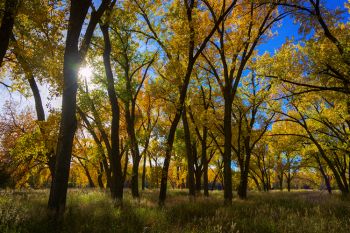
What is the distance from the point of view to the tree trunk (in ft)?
23.9

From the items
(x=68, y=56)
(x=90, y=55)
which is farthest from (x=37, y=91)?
(x=68, y=56)

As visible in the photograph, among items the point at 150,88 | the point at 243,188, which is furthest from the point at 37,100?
the point at 243,188

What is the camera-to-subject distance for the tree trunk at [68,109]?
728 cm

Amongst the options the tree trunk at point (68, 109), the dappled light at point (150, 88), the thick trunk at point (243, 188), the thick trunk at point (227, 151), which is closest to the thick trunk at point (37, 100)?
the dappled light at point (150, 88)

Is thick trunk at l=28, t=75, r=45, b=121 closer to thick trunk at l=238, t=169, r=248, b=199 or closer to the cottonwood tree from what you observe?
the cottonwood tree

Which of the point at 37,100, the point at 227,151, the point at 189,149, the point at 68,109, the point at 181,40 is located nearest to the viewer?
the point at 68,109

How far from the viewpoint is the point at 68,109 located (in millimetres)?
7598

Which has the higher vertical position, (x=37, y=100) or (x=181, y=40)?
(x=181, y=40)

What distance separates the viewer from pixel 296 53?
1492cm

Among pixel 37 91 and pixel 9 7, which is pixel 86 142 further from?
pixel 9 7

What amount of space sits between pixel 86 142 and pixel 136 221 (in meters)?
23.7

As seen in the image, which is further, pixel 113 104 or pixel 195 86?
pixel 195 86

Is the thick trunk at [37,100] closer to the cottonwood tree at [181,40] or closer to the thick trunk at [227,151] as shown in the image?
the cottonwood tree at [181,40]

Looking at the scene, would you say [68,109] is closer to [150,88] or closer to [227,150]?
[227,150]
